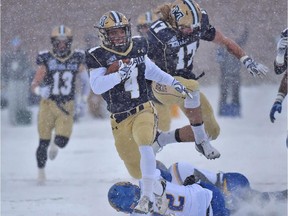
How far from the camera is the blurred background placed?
458 inches

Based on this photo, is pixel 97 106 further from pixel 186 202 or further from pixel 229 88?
pixel 186 202

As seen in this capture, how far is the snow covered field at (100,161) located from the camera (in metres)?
7.46

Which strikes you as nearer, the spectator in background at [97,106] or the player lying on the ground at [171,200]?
the player lying on the ground at [171,200]

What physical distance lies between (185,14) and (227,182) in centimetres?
136

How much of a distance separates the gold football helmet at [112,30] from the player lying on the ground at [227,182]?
3.14 ft

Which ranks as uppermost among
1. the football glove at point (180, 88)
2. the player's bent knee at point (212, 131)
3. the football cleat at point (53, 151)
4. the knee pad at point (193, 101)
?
the football glove at point (180, 88)

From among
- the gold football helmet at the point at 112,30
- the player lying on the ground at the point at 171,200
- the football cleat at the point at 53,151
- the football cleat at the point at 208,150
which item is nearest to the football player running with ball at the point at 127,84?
the gold football helmet at the point at 112,30

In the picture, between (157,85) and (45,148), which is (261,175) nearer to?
(157,85)

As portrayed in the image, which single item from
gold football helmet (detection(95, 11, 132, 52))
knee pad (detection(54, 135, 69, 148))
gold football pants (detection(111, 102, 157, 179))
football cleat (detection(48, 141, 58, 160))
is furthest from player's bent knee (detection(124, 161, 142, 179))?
football cleat (detection(48, 141, 58, 160))

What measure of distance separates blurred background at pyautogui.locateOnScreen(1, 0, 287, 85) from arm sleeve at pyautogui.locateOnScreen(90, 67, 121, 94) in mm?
5037

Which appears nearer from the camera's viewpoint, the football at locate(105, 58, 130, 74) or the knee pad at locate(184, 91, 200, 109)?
the football at locate(105, 58, 130, 74)

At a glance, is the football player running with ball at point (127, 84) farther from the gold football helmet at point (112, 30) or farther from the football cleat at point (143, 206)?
the football cleat at point (143, 206)

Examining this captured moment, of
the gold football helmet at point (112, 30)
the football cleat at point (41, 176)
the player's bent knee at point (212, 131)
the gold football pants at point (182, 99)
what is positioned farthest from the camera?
the football cleat at point (41, 176)

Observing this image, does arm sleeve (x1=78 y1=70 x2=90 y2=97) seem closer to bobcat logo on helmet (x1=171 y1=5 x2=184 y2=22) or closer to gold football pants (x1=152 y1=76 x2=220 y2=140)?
gold football pants (x1=152 y1=76 x2=220 y2=140)
